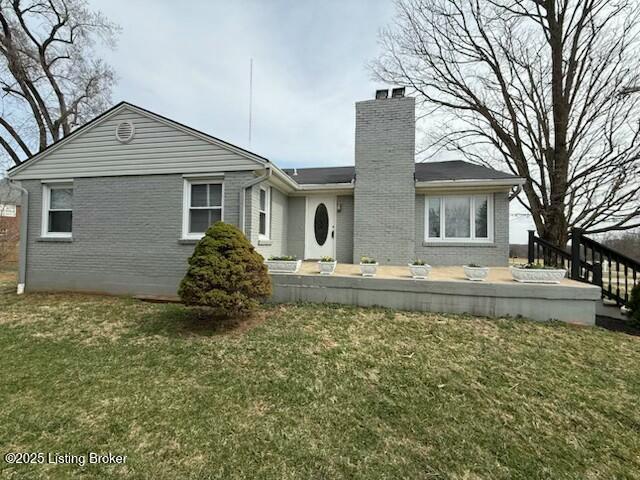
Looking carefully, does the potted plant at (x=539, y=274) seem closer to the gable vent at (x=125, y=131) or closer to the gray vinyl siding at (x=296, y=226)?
the gray vinyl siding at (x=296, y=226)

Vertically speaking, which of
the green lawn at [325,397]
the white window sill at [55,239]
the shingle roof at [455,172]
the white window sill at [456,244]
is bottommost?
the green lawn at [325,397]

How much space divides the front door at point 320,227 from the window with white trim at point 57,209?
657 centimetres

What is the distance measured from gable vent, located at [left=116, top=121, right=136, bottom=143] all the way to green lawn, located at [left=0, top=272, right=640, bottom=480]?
4.50 metres

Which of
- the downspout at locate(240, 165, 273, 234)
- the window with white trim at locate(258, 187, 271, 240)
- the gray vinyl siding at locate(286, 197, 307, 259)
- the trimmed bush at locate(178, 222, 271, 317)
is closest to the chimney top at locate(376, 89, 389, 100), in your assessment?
the gray vinyl siding at locate(286, 197, 307, 259)

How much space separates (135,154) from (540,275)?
937cm

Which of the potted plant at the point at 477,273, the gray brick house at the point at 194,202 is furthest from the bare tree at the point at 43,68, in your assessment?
the potted plant at the point at 477,273

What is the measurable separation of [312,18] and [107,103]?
17.2m

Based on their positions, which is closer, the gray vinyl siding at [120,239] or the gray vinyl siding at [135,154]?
the gray vinyl siding at [135,154]

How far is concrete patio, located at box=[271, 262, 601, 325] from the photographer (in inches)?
212

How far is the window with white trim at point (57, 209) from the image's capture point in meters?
7.89

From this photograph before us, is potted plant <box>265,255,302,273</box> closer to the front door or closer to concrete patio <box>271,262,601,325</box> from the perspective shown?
concrete patio <box>271,262,601,325</box>

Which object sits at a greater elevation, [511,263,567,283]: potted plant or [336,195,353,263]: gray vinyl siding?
[336,195,353,263]: gray vinyl siding

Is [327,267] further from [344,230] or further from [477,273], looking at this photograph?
[344,230]

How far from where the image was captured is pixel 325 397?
3.35 m
